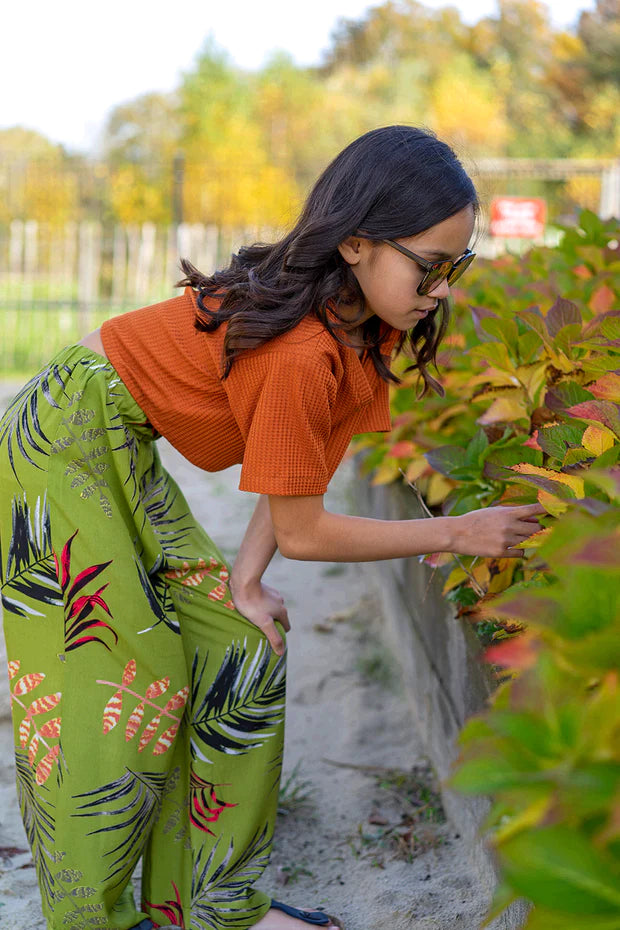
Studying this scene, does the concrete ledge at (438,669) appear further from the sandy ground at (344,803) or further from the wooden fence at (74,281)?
the wooden fence at (74,281)

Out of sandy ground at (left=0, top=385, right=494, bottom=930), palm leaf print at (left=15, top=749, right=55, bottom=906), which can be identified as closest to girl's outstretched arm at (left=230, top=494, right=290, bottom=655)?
palm leaf print at (left=15, top=749, right=55, bottom=906)

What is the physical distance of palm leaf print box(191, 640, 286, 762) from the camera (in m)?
1.91

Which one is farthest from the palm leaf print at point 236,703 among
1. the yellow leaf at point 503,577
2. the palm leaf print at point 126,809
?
the yellow leaf at point 503,577

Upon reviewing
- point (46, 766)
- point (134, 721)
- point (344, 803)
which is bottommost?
point (344, 803)

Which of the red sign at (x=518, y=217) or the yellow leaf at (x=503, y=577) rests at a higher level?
the red sign at (x=518, y=217)

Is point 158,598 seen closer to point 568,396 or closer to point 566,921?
point 568,396

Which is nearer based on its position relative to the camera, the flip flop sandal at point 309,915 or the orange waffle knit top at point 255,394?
the orange waffle knit top at point 255,394

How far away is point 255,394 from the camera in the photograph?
1.61m

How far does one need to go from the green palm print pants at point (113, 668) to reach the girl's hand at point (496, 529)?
0.59m

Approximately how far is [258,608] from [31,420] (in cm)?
59

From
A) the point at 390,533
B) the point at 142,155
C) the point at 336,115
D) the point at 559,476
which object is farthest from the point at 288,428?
the point at 336,115

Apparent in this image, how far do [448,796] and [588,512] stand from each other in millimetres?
1571

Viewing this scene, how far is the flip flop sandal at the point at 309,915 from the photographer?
6.41ft

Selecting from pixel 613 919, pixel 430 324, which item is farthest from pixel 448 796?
pixel 613 919
